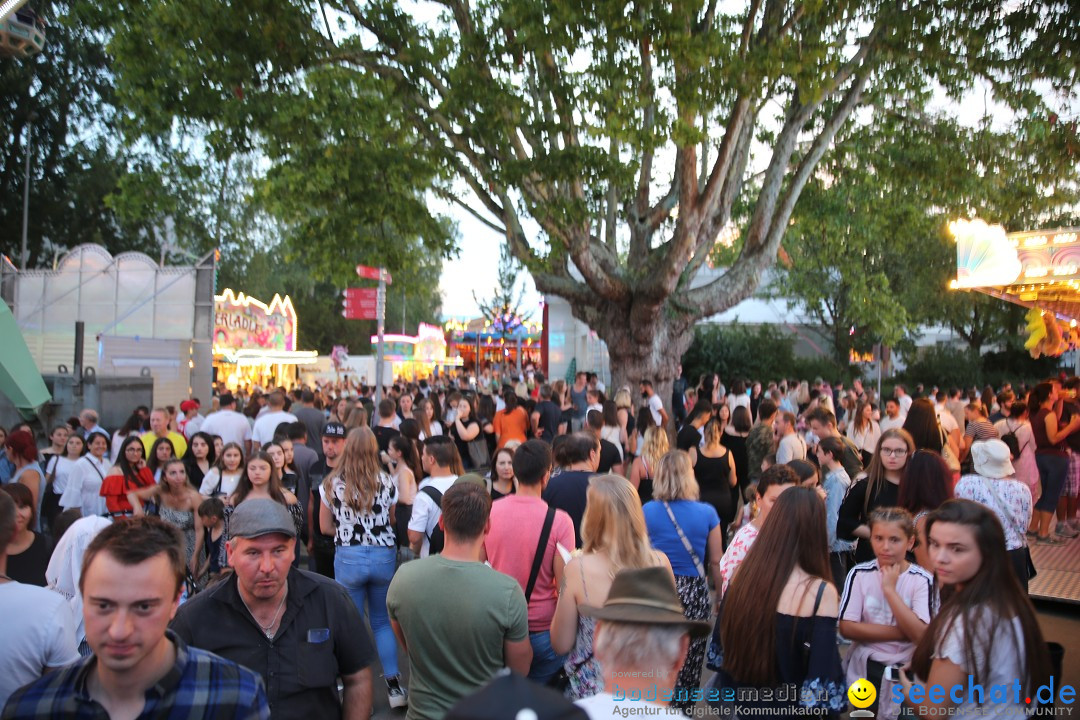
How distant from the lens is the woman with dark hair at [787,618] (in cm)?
328

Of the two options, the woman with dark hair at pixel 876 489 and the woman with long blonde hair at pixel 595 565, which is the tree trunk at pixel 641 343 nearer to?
the woman with dark hair at pixel 876 489

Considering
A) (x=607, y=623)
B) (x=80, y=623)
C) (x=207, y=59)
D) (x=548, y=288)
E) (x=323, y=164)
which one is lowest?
(x=80, y=623)

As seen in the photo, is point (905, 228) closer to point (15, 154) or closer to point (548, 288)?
point (548, 288)

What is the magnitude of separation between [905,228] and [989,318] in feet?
68.4

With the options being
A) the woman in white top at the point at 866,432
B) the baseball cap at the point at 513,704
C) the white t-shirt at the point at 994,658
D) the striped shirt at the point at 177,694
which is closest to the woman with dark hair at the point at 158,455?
the striped shirt at the point at 177,694

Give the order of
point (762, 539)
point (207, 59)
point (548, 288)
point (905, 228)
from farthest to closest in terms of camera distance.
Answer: point (905, 228) < point (548, 288) < point (207, 59) < point (762, 539)

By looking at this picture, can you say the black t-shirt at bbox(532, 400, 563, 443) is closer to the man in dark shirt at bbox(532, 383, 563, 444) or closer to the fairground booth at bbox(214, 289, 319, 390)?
the man in dark shirt at bbox(532, 383, 563, 444)

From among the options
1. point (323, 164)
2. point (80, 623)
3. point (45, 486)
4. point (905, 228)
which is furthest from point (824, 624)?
point (905, 228)

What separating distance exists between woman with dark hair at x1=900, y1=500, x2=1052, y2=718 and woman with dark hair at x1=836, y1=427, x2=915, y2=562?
7.95 feet

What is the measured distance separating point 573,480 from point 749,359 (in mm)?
25631

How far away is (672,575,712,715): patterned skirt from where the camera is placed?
431 cm

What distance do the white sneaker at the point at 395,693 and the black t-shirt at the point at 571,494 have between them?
1560 mm

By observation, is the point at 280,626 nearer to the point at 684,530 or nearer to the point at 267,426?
the point at 684,530

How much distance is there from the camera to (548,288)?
51.3ft
